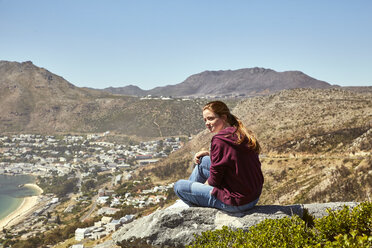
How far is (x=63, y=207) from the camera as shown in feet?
183

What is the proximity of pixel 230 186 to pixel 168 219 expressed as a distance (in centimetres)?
146

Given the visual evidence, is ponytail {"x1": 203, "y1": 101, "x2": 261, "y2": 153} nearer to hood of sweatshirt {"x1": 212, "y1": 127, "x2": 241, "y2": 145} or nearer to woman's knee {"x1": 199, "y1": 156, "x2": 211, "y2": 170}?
hood of sweatshirt {"x1": 212, "y1": 127, "x2": 241, "y2": 145}

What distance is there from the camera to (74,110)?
151 metres

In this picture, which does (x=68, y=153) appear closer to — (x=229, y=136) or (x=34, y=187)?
(x=34, y=187)

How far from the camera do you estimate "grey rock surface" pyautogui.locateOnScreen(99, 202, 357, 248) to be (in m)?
4.62

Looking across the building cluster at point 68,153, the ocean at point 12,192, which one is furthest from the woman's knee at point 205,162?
the building cluster at point 68,153

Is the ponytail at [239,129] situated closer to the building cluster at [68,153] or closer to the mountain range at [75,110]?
the building cluster at [68,153]

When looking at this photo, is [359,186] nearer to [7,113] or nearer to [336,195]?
[336,195]

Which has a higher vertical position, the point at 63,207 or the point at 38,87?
the point at 38,87

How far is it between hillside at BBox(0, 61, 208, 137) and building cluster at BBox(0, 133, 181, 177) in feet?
32.1

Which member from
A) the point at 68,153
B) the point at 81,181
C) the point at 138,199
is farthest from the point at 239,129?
the point at 68,153

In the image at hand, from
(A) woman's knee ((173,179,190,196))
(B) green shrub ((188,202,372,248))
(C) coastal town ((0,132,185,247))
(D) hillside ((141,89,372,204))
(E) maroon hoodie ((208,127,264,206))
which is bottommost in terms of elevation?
(C) coastal town ((0,132,185,247))

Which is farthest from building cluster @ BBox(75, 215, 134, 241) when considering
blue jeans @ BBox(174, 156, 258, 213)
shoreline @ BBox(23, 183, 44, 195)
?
shoreline @ BBox(23, 183, 44, 195)

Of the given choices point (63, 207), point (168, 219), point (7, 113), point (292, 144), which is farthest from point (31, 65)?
point (168, 219)
